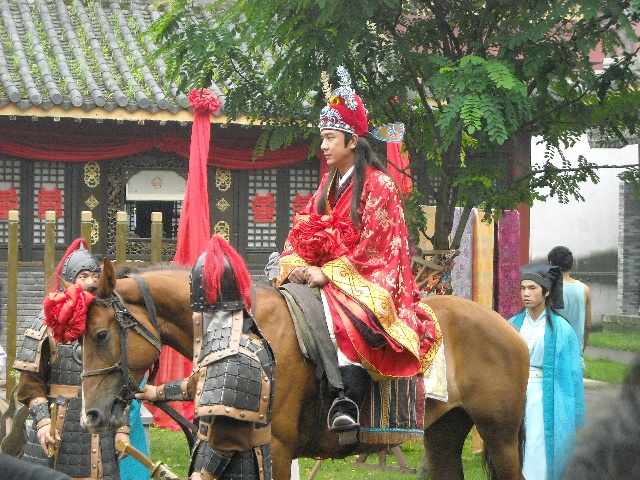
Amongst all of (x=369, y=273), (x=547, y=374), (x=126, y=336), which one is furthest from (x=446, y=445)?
(x=126, y=336)

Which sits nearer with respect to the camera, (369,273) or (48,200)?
(369,273)

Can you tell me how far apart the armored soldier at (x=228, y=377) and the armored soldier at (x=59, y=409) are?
142cm

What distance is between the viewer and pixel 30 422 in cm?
582

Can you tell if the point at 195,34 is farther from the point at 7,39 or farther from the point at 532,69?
the point at 7,39

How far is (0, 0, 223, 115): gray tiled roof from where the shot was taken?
488 inches

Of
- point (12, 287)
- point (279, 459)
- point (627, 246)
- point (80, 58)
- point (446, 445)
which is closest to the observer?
point (279, 459)

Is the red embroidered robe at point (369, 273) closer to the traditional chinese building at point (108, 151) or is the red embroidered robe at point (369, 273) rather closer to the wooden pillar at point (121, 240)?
the wooden pillar at point (121, 240)

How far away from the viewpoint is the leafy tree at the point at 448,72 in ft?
21.4

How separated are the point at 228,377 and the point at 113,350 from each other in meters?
1.03

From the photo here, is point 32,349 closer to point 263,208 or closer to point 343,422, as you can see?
point 343,422

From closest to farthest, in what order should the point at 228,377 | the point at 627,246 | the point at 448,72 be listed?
the point at 228,377 < the point at 448,72 < the point at 627,246

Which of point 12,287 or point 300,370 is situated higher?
point 12,287

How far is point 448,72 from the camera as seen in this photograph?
6652 mm

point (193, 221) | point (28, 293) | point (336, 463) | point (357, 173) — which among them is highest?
point (357, 173)
